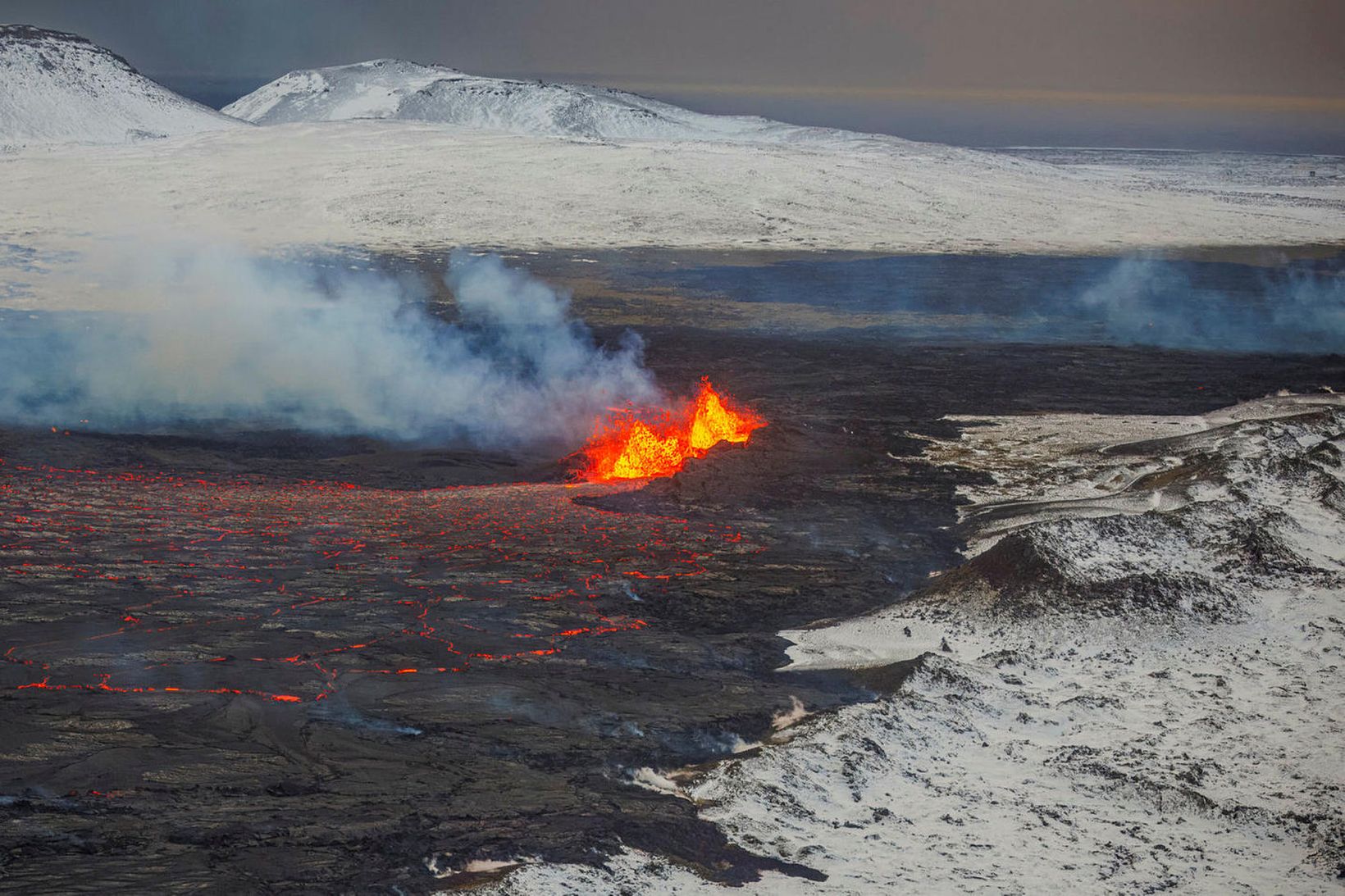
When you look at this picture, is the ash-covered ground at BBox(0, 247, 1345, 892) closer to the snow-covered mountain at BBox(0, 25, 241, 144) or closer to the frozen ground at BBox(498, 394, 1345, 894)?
the frozen ground at BBox(498, 394, 1345, 894)

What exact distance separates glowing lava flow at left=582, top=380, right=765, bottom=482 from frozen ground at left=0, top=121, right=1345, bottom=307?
107 feet

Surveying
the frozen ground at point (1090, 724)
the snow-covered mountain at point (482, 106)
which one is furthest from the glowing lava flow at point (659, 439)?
the snow-covered mountain at point (482, 106)

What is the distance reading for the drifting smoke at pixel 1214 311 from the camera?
126 ft

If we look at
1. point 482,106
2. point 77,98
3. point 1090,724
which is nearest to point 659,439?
point 1090,724

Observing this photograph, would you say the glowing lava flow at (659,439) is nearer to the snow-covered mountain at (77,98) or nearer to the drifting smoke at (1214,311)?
the drifting smoke at (1214,311)

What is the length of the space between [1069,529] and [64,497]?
12.8m

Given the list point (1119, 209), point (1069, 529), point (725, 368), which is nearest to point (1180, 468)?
point (1069, 529)

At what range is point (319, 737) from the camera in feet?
33.1

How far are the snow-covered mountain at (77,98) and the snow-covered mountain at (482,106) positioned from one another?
54.3ft

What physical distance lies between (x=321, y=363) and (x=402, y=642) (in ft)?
61.7

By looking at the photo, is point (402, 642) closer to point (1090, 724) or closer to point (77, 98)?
point (1090, 724)

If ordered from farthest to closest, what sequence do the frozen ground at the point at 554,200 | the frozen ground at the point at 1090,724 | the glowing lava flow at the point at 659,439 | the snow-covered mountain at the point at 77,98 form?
the snow-covered mountain at the point at 77,98
the frozen ground at the point at 554,200
the glowing lava flow at the point at 659,439
the frozen ground at the point at 1090,724

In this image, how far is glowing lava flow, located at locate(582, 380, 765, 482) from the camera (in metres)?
20.5

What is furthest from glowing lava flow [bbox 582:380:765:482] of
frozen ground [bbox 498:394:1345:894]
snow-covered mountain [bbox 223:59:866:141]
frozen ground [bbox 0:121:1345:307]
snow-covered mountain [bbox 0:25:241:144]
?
snow-covered mountain [bbox 223:59:866:141]
